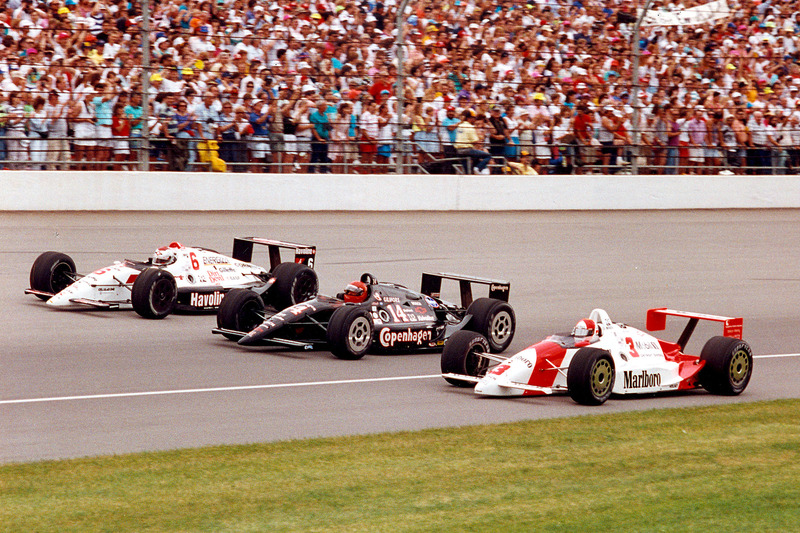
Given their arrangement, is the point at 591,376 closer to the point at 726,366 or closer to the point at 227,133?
the point at 726,366

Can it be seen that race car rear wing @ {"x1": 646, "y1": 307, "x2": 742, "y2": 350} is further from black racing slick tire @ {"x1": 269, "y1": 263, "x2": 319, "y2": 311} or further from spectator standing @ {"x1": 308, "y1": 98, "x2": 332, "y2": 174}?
spectator standing @ {"x1": 308, "y1": 98, "x2": 332, "y2": 174}

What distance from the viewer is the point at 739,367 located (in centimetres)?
962

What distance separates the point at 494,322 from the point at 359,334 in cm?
135

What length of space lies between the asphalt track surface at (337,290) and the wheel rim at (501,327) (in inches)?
25.2

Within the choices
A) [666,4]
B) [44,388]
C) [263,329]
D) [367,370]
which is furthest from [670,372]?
[666,4]

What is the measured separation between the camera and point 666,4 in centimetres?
2530

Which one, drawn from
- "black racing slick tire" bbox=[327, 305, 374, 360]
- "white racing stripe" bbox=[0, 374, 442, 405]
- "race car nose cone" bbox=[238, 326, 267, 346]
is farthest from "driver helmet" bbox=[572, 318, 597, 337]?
"race car nose cone" bbox=[238, 326, 267, 346]

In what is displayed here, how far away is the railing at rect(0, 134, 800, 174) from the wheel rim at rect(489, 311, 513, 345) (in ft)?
32.6

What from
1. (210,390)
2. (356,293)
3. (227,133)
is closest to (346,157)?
(227,133)

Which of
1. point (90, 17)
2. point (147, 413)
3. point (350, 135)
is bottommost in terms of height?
point (147, 413)

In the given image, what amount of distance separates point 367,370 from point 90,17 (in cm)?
1110

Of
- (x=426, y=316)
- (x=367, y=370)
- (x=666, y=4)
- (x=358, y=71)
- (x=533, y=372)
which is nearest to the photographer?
(x=533, y=372)

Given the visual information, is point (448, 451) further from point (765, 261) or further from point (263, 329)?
point (765, 261)

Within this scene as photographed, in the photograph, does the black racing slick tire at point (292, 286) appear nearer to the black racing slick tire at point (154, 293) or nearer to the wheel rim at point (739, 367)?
the black racing slick tire at point (154, 293)
